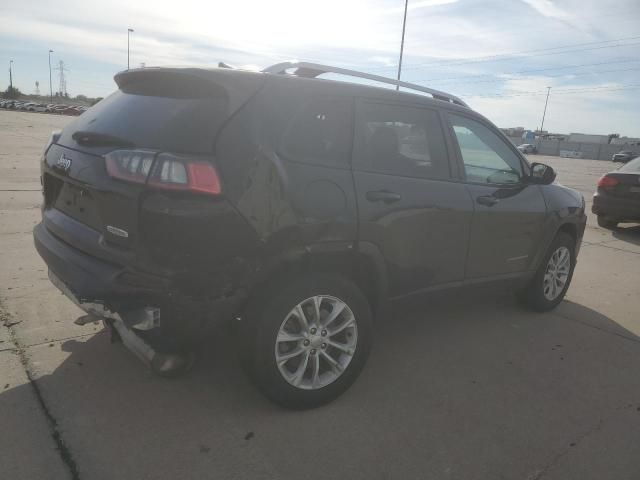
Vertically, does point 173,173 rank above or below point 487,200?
above

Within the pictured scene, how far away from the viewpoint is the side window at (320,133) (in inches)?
105

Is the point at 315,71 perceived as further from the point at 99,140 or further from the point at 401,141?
the point at 99,140

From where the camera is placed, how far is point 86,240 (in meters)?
2.60

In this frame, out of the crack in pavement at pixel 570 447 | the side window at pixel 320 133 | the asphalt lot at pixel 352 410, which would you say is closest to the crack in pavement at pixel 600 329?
the asphalt lot at pixel 352 410

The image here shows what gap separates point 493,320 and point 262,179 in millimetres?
2842

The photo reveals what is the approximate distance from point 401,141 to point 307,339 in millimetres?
1393

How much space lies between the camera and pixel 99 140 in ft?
8.63

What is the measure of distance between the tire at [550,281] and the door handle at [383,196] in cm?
214

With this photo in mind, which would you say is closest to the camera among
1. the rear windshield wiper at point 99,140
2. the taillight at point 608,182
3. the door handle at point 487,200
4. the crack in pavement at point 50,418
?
the crack in pavement at point 50,418

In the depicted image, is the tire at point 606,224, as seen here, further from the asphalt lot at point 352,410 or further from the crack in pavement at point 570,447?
the crack in pavement at point 570,447

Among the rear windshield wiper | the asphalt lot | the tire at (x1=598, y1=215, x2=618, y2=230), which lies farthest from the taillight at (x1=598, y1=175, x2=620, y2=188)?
the rear windshield wiper

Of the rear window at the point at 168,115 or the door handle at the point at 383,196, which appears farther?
the door handle at the point at 383,196

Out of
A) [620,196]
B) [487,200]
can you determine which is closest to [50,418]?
[487,200]

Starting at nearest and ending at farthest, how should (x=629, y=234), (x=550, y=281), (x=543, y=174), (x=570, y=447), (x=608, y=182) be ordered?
(x=570, y=447) < (x=543, y=174) < (x=550, y=281) < (x=608, y=182) < (x=629, y=234)
